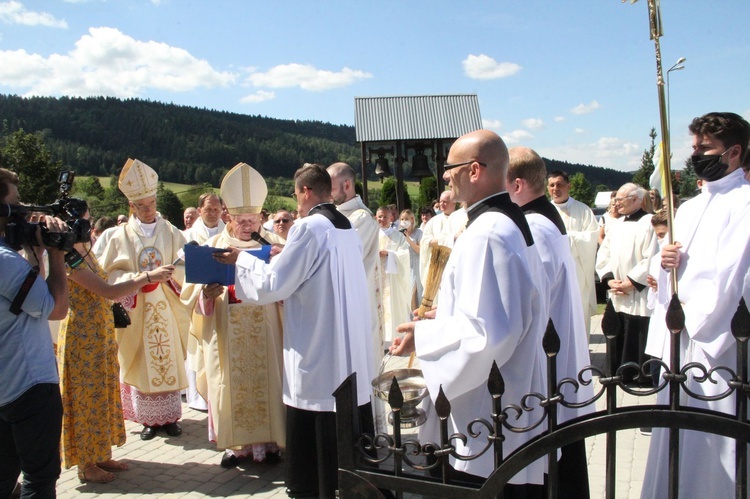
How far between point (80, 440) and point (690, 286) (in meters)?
4.21

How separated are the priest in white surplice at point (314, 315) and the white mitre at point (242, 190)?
762 mm

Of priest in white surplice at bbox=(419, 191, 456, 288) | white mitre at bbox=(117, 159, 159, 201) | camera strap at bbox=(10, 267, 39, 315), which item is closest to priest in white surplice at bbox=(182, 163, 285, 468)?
white mitre at bbox=(117, 159, 159, 201)

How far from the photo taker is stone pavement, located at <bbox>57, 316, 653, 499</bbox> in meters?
4.38

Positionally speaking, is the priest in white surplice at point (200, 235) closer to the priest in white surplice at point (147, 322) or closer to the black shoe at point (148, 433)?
the priest in white surplice at point (147, 322)

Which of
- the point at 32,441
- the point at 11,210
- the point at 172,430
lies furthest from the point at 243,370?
the point at 11,210

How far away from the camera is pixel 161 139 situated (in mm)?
81312

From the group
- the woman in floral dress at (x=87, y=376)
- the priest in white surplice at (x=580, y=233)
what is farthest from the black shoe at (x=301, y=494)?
the priest in white surplice at (x=580, y=233)

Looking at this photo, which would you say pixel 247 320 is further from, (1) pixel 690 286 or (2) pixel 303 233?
(1) pixel 690 286

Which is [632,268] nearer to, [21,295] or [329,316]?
[329,316]

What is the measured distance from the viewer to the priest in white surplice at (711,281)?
2.87 m

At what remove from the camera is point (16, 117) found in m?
80.0

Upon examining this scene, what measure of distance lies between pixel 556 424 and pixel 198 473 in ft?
12.4

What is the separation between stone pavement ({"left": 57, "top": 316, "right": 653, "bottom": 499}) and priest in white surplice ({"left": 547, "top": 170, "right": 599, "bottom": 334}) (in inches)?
81.1

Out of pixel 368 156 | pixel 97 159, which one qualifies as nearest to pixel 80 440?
pixel 368 156
